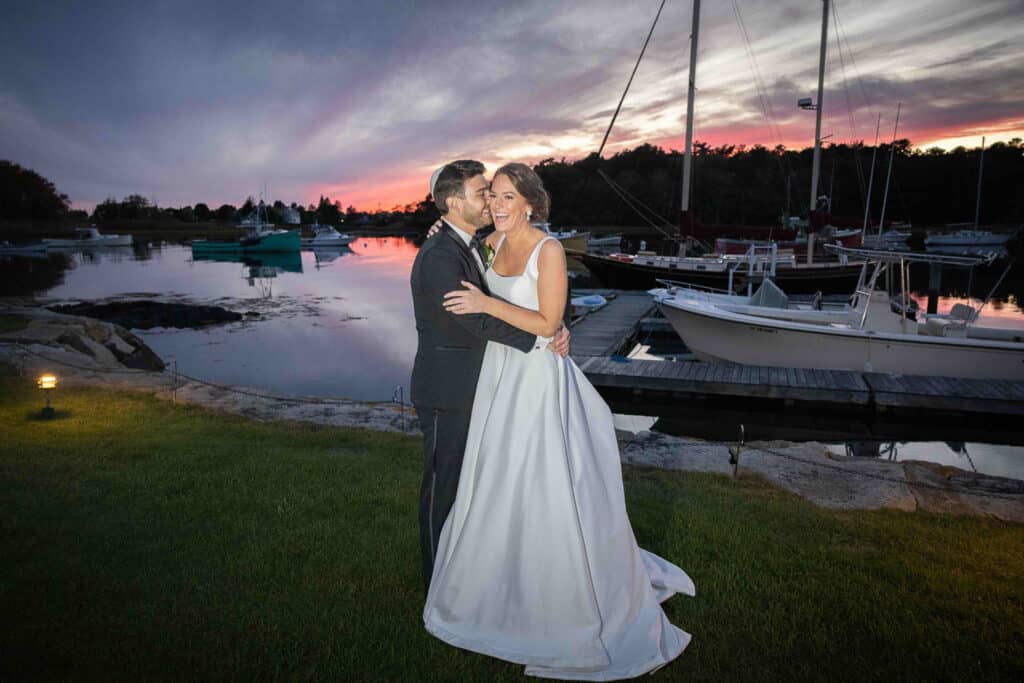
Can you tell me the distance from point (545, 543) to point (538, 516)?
0.15m

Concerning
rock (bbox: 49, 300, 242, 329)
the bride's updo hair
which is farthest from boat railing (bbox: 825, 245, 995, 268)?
rock (bbox: 49, 300, 242, 329)

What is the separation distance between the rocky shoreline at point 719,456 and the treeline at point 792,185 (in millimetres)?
76894

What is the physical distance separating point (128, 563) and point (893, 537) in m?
5.91

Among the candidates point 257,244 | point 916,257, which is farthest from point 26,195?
point 916,257

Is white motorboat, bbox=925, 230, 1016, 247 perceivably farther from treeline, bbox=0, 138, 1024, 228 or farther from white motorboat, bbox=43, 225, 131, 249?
white motorboat, bbox=43, 225, 131, 249

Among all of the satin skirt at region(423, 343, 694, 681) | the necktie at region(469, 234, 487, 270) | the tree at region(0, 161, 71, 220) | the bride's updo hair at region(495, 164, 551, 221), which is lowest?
the satin skirt at region(423, 343, 694, 681)

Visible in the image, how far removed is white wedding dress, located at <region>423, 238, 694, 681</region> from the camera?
3.11m

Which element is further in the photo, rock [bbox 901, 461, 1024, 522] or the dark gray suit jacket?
rock [bbox 901, 461, 1024, 522]

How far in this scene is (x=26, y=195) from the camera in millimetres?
108562

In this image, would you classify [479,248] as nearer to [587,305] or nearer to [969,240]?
[587,305]

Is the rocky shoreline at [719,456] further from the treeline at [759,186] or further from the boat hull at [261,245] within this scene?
the treeline at [759,186]

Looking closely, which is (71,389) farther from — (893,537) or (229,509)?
A: (893,537)

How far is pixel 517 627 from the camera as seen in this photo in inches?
126

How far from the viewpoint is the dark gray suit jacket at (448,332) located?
305cm
